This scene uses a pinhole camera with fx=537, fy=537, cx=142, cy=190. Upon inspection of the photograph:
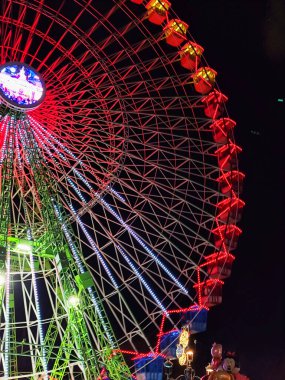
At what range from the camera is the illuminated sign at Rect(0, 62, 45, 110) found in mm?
16547

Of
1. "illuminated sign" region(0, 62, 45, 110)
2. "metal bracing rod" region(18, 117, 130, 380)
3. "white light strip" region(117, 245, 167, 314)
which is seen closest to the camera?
"illuminated sign" region(0, 62, 45, 110)

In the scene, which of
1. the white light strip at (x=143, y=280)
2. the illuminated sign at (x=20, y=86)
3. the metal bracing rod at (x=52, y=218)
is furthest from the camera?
the white light strip at (x=143, y=280)

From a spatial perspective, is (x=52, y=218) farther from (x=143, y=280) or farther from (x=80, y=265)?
(x=143, y=280)

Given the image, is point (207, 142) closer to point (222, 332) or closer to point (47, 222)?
point (47, 222)

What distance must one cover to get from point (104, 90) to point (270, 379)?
583 inches

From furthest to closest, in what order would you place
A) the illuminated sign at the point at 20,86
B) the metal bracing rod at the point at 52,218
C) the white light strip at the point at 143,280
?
the white light strip at the point at 143,280 → the metal bracing rod at the point at 52,218 → the illuminated sign at the point at 20,86

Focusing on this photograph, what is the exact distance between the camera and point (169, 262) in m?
18.5

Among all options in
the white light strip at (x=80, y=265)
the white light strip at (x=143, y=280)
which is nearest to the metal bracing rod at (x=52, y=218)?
the white light strip at (x=80, y=265)

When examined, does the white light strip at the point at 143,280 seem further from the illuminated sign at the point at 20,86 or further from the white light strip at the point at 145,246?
the illuminated sign at the point at 20,86

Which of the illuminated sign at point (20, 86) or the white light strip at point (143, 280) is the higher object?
the illuminated sign at point (20, 86)

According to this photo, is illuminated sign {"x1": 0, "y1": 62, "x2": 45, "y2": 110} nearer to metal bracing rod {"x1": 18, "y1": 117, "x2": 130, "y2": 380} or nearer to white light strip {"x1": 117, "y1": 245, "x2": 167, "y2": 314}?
metal bracing rod {"x1": 18, "y1": 117, "x2": 130, "y2": 380}

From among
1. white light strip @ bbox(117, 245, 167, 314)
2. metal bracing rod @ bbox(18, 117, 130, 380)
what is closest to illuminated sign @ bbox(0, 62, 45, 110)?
metal bracing rod @ bbox(18, 117, 130, 380)

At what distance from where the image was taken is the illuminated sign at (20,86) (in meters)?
16.5

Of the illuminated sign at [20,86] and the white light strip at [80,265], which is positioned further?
the white light strip at [80,265]
